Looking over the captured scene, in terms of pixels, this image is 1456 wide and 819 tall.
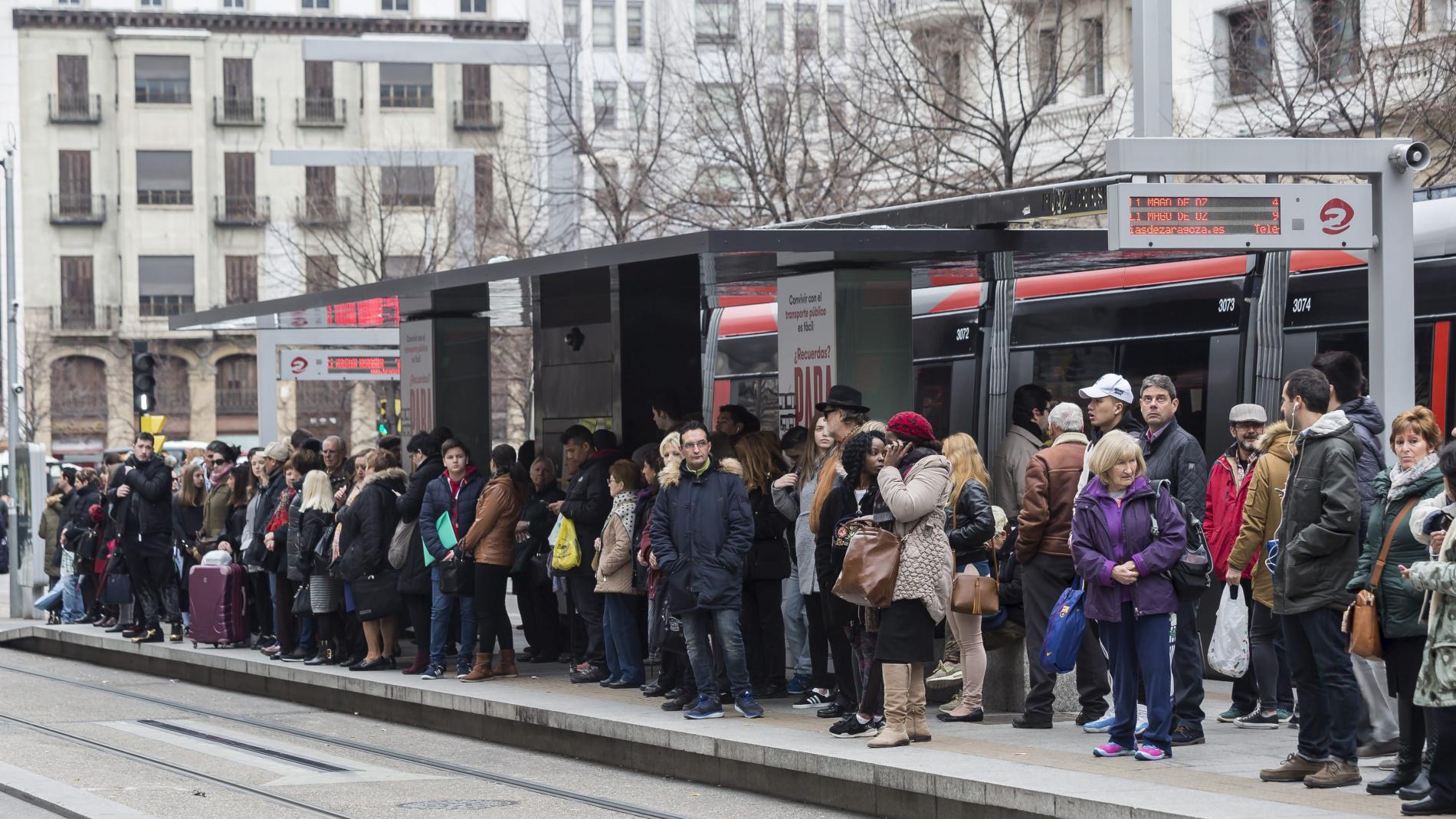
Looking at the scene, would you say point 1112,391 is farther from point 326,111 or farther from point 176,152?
point 176,152

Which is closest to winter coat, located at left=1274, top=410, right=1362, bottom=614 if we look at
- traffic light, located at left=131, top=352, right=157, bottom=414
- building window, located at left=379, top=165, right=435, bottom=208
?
traffic light, located at left=131, top=352, right=157, bottom=414

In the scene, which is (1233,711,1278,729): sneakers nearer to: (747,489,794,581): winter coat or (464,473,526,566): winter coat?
(747,489,794,581): winter coat

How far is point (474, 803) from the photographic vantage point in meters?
10.3

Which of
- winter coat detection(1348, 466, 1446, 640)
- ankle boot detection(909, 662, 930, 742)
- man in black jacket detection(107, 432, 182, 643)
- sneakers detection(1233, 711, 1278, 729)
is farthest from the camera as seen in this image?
man in black jacket detection(107, 432, 182, 643)

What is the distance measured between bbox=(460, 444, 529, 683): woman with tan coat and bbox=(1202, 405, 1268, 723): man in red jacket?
513 centimetres

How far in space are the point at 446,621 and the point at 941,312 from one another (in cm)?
545

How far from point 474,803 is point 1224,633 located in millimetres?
4111

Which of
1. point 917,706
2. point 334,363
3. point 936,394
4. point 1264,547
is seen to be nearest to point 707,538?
point 917,706

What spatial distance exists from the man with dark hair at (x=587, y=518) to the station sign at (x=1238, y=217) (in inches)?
187

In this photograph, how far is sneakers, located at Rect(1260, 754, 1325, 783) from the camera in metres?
8.80

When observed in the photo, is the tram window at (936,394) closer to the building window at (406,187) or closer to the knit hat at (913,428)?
the knit hat at (913,428)

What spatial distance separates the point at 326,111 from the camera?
7050cm

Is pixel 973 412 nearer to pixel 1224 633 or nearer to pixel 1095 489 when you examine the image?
pixel 1224 633

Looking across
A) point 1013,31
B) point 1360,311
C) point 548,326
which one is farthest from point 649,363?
point 1013,31
